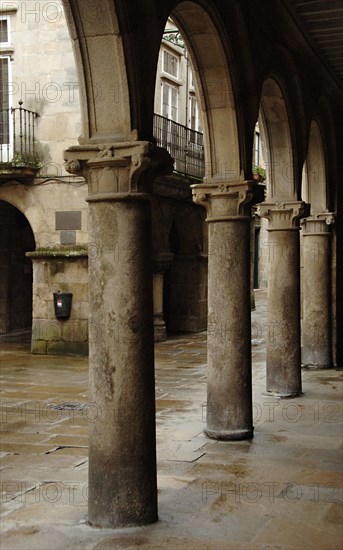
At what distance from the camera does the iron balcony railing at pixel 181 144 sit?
15586 mm

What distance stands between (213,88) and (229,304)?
74.6 inches

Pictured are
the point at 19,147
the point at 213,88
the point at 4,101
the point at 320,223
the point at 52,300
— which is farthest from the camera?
the point at 4,101

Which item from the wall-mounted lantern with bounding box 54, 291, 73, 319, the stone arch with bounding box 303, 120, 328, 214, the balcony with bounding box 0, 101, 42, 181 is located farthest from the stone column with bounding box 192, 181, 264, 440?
the balcony with bounding box 0, 101, 42, 181

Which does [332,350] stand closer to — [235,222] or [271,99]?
[271,99]

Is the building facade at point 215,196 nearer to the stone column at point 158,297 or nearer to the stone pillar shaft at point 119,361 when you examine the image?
the stone pillar shaft at point 119,361

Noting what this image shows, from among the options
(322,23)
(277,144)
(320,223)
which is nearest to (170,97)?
(320,223)

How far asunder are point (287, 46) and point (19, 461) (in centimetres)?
521

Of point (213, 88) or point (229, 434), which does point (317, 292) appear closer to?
point (229, 434)

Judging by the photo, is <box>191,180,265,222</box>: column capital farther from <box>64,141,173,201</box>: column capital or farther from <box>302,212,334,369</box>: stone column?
<box>302,212,334,369</box>: stone column

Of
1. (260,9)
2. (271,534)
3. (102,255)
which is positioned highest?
(260,9)

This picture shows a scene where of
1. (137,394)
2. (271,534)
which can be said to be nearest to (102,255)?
(137,394)

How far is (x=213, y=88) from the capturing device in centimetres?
664

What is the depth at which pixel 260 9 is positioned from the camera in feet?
23.8

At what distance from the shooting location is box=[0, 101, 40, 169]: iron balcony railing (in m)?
13.5
